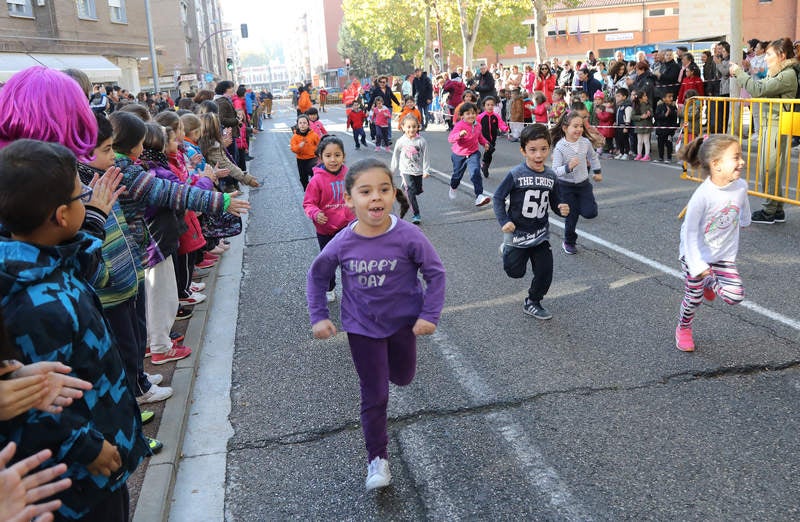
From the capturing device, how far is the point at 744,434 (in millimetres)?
3893

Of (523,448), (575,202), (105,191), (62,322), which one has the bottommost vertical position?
(523,448)

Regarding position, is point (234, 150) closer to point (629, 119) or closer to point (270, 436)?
point (629, 119)

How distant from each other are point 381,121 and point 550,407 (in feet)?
56.1

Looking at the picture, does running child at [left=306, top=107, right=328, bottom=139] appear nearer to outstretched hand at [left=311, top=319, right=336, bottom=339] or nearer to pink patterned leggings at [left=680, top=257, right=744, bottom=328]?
pink patterned leggings at [left=680, top=257, right=744, bottom=328]

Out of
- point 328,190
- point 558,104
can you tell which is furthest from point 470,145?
point 558,104

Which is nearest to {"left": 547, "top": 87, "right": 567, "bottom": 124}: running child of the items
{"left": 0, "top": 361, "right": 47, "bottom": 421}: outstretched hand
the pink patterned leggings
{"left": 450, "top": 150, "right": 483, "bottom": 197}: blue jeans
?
{"left": 450, "top": 150, "right": 483, "bottom": 197}: blue jeans

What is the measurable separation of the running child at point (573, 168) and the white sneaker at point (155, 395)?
15.5 feet

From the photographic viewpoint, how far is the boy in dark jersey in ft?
19.6

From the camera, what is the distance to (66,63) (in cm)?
2911

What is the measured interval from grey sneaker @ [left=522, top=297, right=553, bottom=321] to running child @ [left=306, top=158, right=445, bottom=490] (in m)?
2.56

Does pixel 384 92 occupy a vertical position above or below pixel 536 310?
above

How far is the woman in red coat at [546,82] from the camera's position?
892 inches

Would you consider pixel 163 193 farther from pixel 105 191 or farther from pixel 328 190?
pixel 328 190

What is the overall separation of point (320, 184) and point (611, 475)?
3.57m
